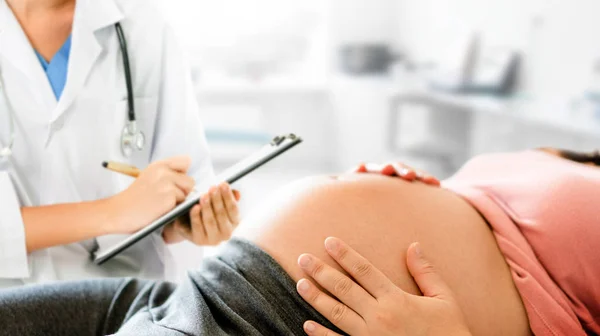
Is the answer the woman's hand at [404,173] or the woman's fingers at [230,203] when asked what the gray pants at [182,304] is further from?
the woman's hand at [404,173]

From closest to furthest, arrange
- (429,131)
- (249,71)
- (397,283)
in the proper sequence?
(397,283) < (429,131) < (249,71)

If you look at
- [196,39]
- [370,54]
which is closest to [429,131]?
[370,54]

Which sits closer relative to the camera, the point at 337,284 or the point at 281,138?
the point at 337,284

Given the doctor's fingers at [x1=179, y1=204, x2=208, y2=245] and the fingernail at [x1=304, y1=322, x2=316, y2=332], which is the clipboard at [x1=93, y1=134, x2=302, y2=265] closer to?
the doctor's fingers at [x1=179, y1=204, x2=208, y2=245]

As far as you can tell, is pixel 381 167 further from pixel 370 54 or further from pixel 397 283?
pixel 370 54

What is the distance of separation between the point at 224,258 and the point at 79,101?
50cm

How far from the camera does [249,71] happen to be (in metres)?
4.28

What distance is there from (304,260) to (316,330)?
93 mm

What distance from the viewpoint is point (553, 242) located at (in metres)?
0.86

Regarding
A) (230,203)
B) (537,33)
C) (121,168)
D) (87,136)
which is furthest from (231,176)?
(537,33)

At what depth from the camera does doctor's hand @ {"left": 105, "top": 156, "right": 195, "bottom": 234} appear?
1.07 metres

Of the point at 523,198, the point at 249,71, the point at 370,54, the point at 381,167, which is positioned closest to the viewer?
the point at 523,198

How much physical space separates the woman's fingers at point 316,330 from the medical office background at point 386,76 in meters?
1.36

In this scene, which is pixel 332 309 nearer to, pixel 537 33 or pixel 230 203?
pixel 230 203
